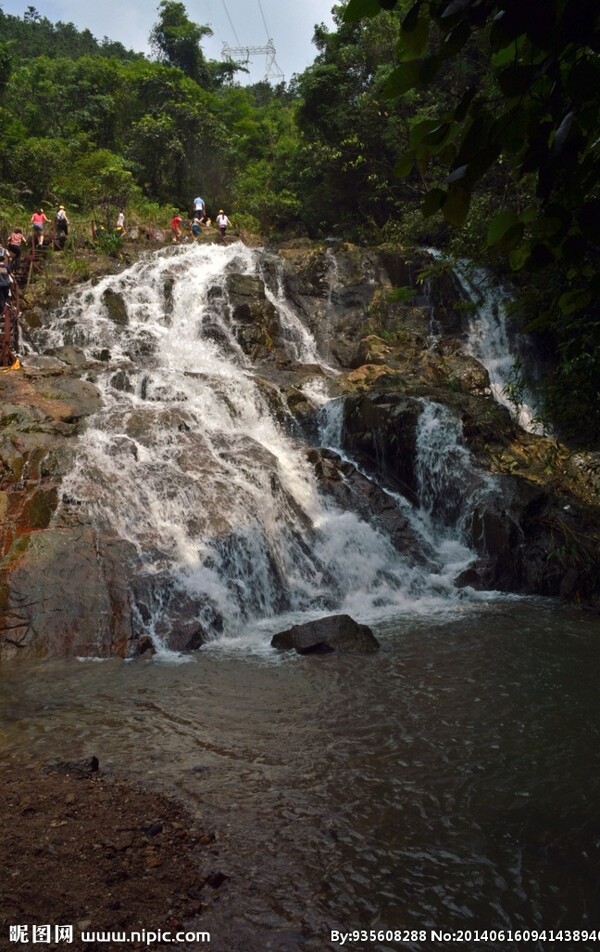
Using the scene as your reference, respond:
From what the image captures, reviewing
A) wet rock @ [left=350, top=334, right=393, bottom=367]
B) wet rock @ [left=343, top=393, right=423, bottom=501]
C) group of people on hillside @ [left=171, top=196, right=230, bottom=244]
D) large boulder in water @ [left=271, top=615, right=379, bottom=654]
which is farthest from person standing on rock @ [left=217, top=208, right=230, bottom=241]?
large boulder in water @ [left=271, top=615, right=379, bottom=654]

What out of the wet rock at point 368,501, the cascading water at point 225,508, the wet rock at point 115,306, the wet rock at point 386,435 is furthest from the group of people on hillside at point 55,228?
the wet rock at point 368,501

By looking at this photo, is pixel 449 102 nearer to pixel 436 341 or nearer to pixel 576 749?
pixel 436 341

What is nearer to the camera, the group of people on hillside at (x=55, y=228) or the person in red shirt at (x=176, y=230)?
the group of people on hillside at (x=55, y=228)

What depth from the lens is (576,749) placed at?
4.98 meters

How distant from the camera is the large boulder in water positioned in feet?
23.9

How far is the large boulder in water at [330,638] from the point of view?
23.9 ft

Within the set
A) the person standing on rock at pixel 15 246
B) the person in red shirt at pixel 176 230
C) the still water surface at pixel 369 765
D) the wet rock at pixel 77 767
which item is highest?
the person in red shirt at pixel 176 230

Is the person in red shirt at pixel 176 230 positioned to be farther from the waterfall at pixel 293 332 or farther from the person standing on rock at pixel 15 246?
the person standing on rock at pixel 15 246

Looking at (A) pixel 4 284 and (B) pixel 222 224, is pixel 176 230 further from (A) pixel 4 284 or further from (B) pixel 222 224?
(A) pixel 4 284

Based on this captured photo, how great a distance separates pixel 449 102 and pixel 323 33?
8438 mm

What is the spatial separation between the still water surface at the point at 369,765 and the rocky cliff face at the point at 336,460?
3.56 ft

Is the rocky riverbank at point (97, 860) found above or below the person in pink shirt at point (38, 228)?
below

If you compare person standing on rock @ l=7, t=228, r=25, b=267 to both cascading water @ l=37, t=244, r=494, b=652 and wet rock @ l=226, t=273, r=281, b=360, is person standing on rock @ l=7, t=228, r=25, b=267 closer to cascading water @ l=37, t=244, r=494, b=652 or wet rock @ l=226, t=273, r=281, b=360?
wet rock @ l=226, t=273, r=281, b=360

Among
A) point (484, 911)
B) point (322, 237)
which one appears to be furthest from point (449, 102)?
point (484, 911)
